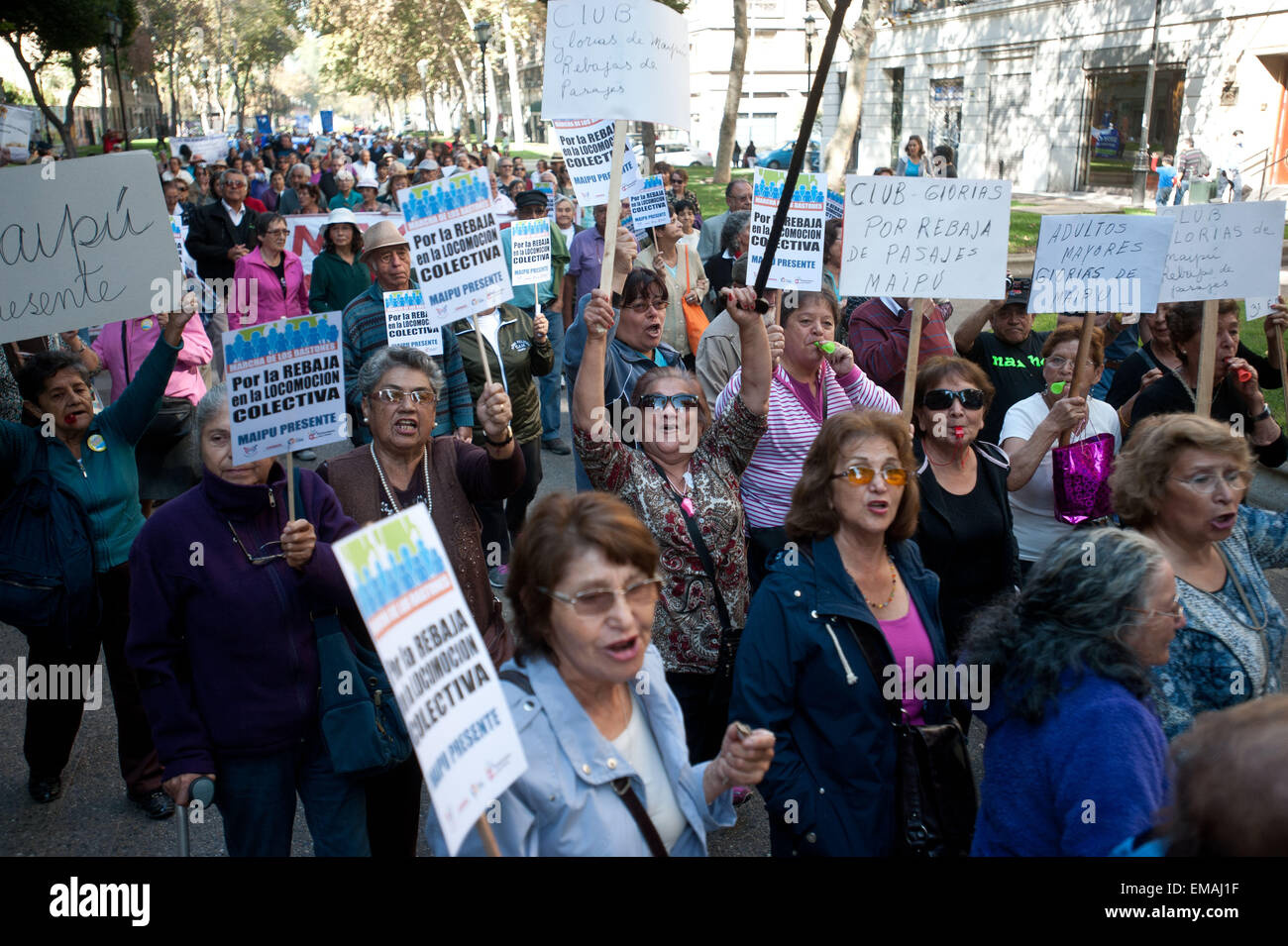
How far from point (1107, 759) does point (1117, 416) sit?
10.3 ft

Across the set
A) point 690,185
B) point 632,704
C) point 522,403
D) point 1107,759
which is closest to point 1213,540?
point 1107,759

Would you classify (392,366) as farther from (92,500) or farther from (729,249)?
(729,249)

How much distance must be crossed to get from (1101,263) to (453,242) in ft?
9.55

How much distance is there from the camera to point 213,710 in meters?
3.26

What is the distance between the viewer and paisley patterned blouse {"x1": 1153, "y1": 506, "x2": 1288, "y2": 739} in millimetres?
3172

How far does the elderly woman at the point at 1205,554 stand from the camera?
3.19m

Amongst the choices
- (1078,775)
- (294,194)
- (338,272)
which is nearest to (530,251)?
(338,272)

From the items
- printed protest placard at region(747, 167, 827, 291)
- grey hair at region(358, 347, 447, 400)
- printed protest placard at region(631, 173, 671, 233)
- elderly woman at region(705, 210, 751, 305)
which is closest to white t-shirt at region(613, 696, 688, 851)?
grey hair at region(358, 347, 447, 400)

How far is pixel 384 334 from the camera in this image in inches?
240

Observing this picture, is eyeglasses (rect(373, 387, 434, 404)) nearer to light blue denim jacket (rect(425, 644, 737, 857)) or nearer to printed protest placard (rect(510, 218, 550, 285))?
light blue denim jacket (rect(425, 644, 737, 857))
